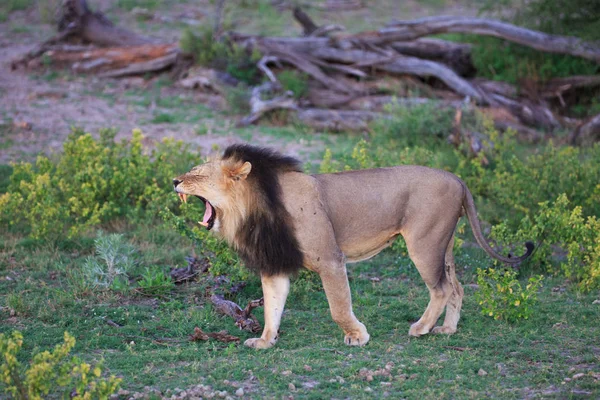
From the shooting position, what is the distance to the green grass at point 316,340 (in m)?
4.25

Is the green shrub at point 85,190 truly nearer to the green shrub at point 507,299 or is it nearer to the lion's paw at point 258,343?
the lion's paw at point 258,343

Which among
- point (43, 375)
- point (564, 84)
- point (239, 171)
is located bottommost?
point (564, 84)

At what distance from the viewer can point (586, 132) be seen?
10281 mm

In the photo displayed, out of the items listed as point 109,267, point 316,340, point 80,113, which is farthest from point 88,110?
point 316,340

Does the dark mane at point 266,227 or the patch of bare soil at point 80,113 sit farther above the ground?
the dark mane at point 266,227

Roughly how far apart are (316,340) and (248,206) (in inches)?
38.9

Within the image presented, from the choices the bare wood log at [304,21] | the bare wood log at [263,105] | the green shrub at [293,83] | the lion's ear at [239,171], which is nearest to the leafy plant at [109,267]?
the lion's ear at [239,171]

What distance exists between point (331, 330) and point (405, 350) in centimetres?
60

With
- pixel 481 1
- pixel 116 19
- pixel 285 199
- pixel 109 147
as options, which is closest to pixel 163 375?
pixel 285 199

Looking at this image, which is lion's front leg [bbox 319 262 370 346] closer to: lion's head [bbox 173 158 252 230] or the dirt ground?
lion's head [bbox 173 158 252 230]

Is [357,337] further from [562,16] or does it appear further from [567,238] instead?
[562,16]

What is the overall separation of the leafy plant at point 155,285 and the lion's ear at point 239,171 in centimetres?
154

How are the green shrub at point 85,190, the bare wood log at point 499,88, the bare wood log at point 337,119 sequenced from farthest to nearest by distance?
the bare wood log at point 499,88 < the bare wood log at point 337,119 < the green shrub at point 85,190

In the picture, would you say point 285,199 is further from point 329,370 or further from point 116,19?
point 116,19
